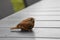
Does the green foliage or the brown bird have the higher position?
the green foliage

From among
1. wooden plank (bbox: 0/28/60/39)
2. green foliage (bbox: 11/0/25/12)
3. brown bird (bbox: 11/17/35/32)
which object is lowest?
wooden plank (bbox: 0/28/60/39)

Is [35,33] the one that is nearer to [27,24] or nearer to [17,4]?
[27,24]

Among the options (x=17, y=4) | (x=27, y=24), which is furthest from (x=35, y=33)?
(x=17, y=4)

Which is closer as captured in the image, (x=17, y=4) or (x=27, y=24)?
(x=27, y=24)

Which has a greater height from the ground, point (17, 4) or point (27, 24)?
point (17, 4)

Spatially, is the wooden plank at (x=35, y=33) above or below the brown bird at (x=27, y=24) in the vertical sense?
below

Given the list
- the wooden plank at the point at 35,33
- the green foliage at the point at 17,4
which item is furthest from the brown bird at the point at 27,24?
the green foliage at the point at 17,4

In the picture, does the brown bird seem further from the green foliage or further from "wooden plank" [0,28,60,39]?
the green foliage

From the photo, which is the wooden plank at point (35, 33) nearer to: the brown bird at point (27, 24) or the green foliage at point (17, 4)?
the brown bird at point (27, 24)

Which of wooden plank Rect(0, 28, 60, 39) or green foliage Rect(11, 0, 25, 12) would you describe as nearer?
wooden plank Rect(0, 28, 60, 39)

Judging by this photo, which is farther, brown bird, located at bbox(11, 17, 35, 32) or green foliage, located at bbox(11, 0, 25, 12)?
green foliage, located at bbox(11, 0, 25, 12)

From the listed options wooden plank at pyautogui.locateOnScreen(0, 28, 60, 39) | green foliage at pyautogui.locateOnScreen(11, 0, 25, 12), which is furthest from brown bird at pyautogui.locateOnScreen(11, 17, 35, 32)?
green foliage at pyautogui.locateOnScreen(11, 0, 25, 12)

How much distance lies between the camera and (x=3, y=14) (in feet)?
9.33

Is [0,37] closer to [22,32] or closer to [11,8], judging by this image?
[22,32]
